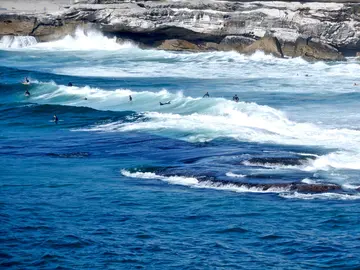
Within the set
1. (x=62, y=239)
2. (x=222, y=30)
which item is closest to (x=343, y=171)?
(x=62, y=239)

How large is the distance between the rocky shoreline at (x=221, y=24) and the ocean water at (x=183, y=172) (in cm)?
551

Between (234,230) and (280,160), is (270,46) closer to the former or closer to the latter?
(280,160)

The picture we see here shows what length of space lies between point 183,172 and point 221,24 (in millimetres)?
35265

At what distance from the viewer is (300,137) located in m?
31.5

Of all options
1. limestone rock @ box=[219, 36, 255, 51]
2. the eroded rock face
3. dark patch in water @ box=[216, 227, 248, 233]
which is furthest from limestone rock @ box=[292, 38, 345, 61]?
dark patch in water @ box=[216, 227, 248, 233]

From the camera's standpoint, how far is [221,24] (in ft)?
196

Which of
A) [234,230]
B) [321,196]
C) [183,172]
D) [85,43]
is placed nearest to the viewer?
[234,230]

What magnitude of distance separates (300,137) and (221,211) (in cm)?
1076

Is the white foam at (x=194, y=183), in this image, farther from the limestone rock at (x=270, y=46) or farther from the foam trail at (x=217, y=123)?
the limestone rock at (x=270, y=46)

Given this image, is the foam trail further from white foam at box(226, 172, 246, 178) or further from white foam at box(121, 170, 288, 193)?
white foam at box(121, 170, 288, 193)

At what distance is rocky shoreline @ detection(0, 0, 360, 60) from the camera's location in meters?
56.4

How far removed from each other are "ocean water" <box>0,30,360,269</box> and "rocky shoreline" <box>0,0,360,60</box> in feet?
18.1

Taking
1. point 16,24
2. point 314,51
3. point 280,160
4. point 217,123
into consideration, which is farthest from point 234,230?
point 16,24

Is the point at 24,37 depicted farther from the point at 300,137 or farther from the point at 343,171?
the point at 343,171
